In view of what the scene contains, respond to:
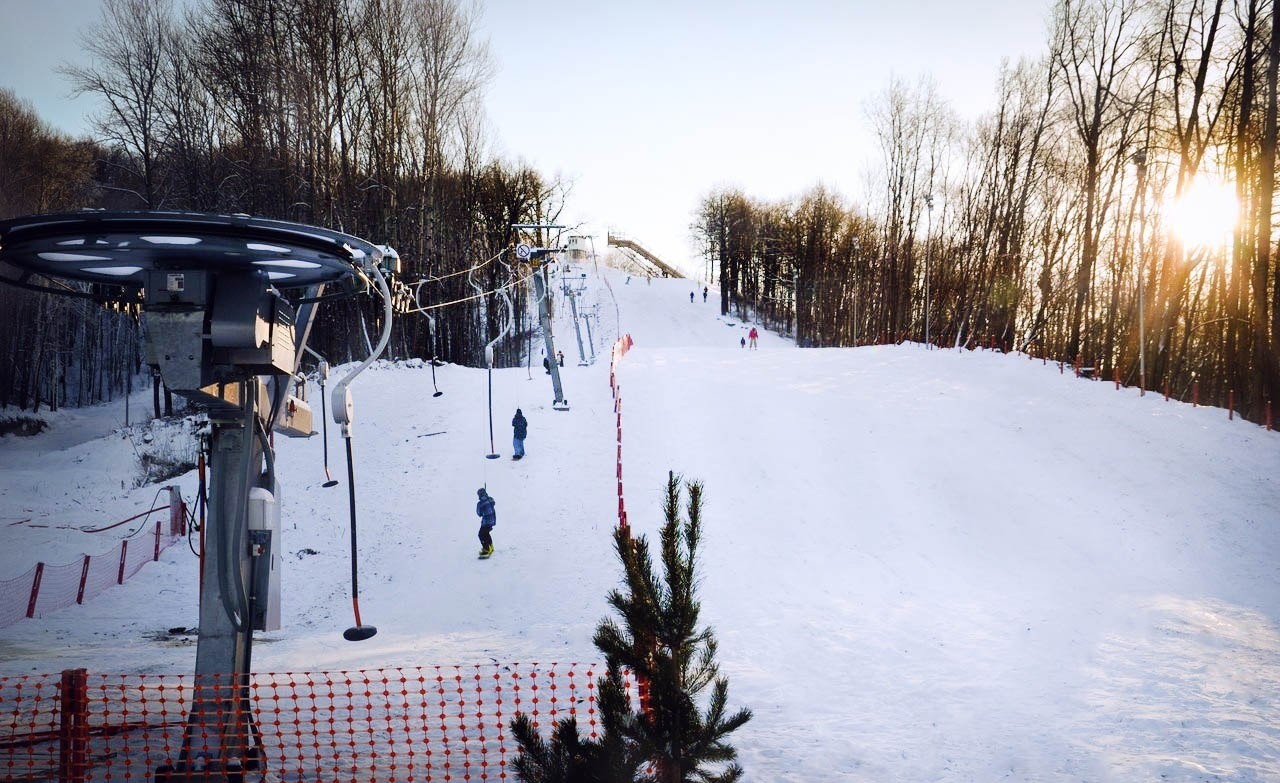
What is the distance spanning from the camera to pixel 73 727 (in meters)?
6.07

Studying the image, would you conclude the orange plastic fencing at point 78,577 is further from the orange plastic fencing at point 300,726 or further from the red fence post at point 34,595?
the orange plastic fencing at point 300,726

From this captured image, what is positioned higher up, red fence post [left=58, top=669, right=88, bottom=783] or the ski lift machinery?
the ski lift machinery

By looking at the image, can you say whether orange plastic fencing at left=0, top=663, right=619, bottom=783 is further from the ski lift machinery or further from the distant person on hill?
the distant person on hill

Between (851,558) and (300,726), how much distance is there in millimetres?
9872

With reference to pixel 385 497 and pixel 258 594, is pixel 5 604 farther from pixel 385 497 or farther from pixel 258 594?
pixel 258 594

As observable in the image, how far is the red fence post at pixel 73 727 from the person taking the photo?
5.89m

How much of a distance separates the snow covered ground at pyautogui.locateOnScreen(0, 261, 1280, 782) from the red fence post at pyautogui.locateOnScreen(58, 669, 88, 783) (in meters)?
3.29

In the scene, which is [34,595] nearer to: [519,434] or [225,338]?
[519,434]

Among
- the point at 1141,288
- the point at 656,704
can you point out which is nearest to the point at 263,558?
the point at 656,704

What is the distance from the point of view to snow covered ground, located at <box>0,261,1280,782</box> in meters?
8.23

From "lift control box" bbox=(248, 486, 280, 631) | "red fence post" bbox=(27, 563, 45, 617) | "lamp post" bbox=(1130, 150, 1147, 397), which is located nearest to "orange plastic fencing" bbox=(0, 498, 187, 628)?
"red fence post" bbox=(27, 563, 45, 617)

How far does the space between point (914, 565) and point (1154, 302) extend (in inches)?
951

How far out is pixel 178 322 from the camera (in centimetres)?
581

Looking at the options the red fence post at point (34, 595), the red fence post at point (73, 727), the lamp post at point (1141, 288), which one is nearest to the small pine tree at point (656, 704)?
the red fence post at point (73, 727)
